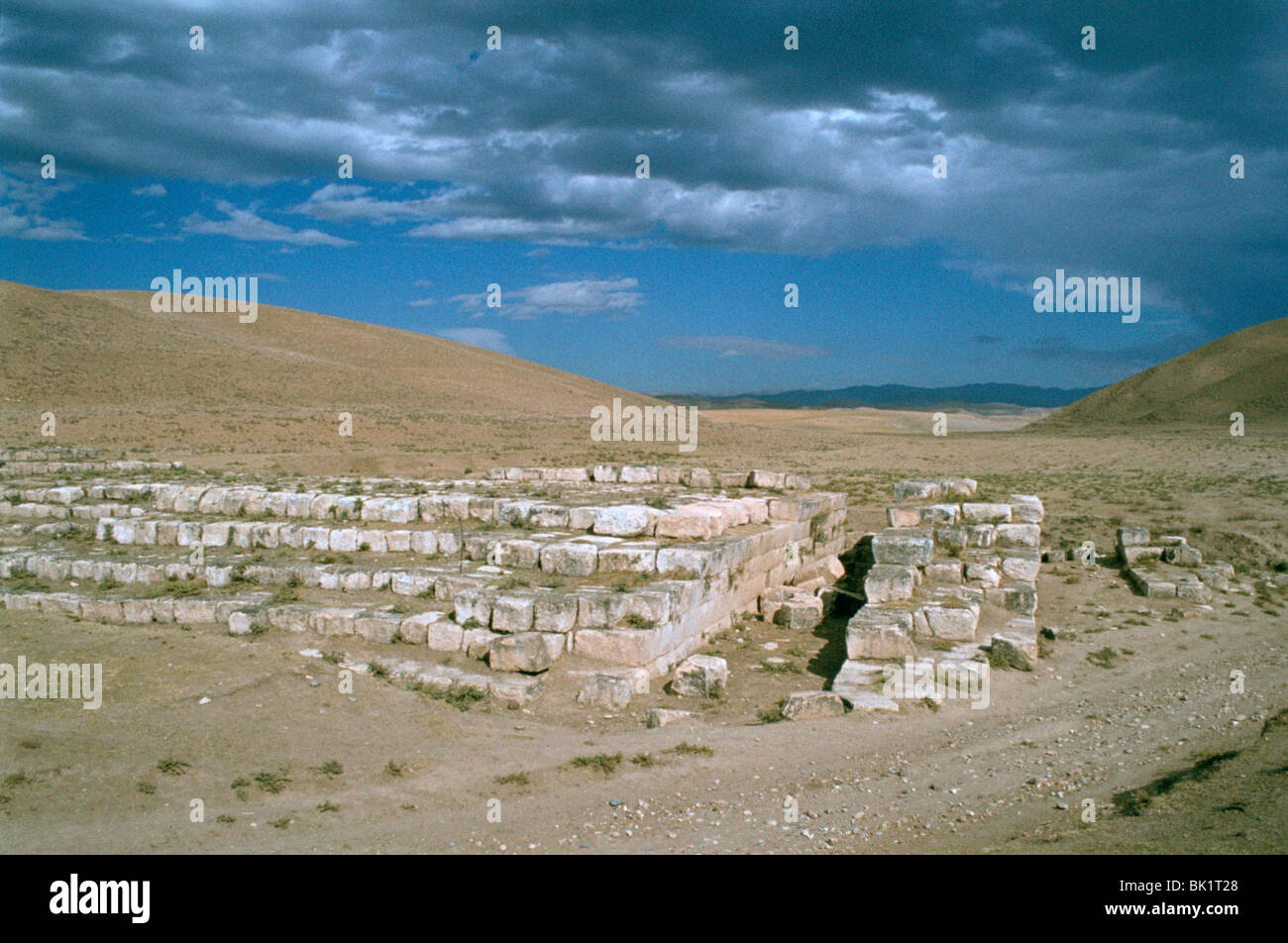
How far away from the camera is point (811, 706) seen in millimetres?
7625

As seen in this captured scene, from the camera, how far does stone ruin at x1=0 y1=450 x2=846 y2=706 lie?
347 inches

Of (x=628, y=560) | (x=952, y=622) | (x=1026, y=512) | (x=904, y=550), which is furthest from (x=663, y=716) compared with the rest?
(x=1026, y=512)

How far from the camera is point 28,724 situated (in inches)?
279

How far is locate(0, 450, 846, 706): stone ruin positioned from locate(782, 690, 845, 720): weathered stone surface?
1031mm

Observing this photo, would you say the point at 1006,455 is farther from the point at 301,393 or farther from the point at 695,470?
the point at 301,393

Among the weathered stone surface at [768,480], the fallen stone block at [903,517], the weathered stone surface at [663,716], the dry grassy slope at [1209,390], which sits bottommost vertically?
the weathered stone surface at [663,716]

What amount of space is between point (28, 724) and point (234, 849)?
326 cm

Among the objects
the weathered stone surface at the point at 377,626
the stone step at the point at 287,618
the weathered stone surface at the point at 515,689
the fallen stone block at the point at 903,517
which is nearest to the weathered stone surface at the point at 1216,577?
the fallen stone block at the point at 903,517

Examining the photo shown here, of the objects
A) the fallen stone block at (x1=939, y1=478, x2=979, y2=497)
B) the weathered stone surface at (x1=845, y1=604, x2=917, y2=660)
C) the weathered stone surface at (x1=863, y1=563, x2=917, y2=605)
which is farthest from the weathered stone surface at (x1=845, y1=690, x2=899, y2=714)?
the fallen stone block at (x1=939, y1=478, x2=979, y2=497)

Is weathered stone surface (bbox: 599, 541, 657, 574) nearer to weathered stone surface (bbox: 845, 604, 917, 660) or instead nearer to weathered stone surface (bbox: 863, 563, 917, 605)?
weathered stone surface (bbox: 845, 604, 917, 660)

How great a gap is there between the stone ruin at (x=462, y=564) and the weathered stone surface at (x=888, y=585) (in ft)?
3.86

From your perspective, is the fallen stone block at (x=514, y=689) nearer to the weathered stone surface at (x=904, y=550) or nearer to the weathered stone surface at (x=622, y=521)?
the weathered stone surface at (x=622, y=521)

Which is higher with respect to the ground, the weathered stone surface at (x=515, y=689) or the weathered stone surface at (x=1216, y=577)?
the weathered stone surface at (x=1216, y=577)

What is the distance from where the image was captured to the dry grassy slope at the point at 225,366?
41.6 metres
